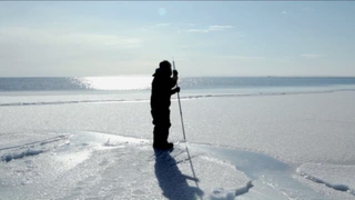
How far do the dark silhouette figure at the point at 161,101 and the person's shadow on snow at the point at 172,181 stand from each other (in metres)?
0.78

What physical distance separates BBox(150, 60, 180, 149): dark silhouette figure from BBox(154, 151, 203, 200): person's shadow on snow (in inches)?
30.6

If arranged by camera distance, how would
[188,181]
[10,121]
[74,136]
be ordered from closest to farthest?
[188,181], [74,136], [10,121]

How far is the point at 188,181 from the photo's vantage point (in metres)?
5.58

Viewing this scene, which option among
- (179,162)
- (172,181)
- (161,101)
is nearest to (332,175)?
(179,162)

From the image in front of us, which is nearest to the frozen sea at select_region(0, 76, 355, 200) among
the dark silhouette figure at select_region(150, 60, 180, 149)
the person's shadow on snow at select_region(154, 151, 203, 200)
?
the person's shadow on snow at select_region(154, 151, 203, 200)

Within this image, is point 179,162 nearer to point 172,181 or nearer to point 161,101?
point 172,181

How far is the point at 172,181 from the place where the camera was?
5590 millimetres

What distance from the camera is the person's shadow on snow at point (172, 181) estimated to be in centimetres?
498

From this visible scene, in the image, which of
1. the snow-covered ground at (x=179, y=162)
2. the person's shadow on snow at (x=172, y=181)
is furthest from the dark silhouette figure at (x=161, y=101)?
the person's shadow on snow at (x=172, y=181)

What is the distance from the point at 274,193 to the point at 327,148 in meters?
4.12

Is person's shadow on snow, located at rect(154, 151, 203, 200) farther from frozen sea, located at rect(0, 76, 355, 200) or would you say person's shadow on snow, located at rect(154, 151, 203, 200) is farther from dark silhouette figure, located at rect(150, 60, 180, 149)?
dark silhouette figure, located at rect(150, 60, 180, 149)

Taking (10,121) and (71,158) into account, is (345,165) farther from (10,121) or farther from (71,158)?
(10,121)

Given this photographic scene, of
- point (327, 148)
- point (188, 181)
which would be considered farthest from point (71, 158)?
point (327, 148)

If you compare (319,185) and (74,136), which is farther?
(74,136)
